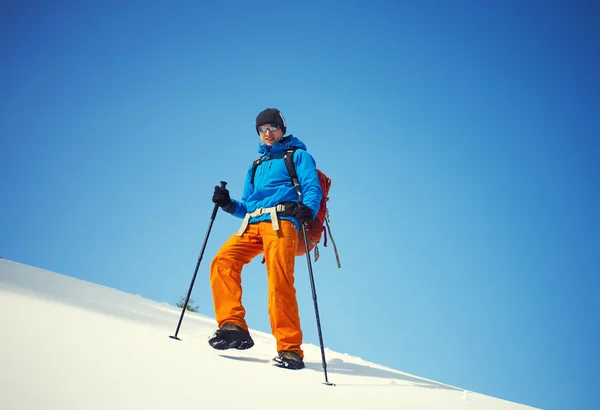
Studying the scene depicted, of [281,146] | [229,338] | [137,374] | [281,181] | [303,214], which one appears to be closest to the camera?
[137,374]

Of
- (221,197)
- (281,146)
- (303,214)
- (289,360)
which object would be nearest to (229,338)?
(289,360)

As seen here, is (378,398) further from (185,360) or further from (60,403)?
(60,403)

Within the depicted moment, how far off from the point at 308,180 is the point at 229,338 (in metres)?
1.85

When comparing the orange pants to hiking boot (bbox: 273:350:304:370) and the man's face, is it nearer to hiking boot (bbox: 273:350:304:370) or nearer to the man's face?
hiking boot (bbox: 273:350:304:370)

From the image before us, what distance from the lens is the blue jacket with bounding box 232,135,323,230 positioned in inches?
198

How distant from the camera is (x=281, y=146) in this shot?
213 inches

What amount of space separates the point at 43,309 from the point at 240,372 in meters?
1.92

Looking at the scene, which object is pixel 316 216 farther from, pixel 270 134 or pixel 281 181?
pixel 270 134

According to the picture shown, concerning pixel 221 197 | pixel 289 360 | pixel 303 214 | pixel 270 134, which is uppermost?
pixel 270 134

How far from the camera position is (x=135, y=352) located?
3447mm

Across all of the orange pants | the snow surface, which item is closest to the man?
the orange pants

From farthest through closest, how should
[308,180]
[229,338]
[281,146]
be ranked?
[281,146], [308,180], [229,338]

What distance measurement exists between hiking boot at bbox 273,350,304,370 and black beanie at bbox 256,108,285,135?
2.65m

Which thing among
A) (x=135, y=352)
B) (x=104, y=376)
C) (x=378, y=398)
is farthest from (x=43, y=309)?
(x=378, y=398)
